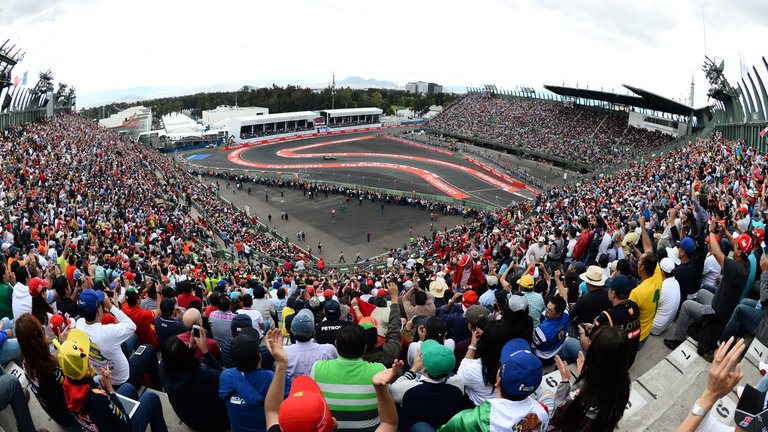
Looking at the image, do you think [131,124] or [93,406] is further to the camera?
[131,124]

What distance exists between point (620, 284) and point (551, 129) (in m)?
64.4

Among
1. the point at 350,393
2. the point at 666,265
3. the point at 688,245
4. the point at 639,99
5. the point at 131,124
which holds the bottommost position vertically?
the point at 350,393

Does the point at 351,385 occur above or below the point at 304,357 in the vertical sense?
above

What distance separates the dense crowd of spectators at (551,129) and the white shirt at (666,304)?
50.8 metres

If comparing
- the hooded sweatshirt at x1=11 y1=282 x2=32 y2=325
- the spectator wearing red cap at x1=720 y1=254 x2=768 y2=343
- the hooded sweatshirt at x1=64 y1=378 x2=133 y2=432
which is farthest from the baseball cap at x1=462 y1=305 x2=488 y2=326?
the hooded sweatshirt at x1=11 y1=282 x2=32 y2=325

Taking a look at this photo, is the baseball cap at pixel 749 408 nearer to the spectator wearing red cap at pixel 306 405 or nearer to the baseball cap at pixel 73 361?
the spectator wearing red cap at pixel 306 405

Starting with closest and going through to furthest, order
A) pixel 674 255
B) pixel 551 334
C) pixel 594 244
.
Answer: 1. pixel 551 334
2. pixel 674 255
3. pixel 594 244

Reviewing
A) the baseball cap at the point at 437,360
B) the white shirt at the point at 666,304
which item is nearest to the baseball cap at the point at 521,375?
the baseball cap at the point at 437,360

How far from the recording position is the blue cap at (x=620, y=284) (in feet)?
16.2

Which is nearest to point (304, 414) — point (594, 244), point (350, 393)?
point (350, 393)

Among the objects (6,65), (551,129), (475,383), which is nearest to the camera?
(475,383)

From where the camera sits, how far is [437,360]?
12.1 ft

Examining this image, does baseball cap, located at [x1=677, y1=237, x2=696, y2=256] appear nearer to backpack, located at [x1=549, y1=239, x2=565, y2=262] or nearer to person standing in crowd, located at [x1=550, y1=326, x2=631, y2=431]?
person standing in crowd, located at [x1=550, y1=326, x2=631, y2=431]

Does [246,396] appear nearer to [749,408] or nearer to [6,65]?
[749,408]
